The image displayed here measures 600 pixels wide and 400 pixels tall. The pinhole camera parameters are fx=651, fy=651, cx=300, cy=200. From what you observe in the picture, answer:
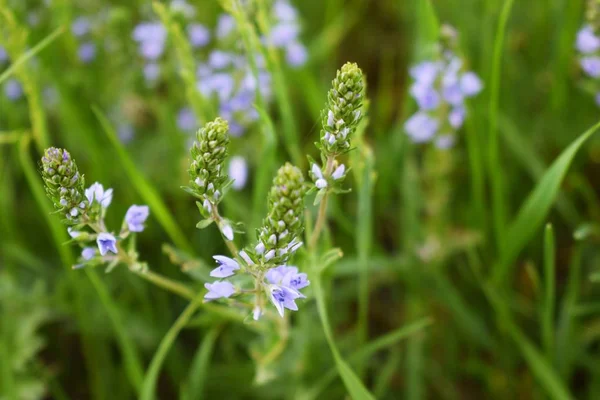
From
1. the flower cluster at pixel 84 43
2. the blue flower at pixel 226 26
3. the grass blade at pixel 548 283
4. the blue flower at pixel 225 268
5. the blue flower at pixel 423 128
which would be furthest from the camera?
the flower cluster at pixel 84 43

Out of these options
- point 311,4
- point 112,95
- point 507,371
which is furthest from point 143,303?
point 311,4

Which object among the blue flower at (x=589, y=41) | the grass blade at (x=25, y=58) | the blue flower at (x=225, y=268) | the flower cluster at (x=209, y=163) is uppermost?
the grass blade at (x=25, y=58)

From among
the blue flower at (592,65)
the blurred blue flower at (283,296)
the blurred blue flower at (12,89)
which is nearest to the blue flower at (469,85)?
the blue flower at (592,65)

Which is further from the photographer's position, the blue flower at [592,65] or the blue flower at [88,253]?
the blue flower at [592,65]

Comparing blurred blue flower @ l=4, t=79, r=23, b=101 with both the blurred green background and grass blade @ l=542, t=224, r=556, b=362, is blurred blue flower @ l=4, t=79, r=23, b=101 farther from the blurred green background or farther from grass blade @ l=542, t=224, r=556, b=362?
grass blade @ l=542, t=224, r=556, b=362

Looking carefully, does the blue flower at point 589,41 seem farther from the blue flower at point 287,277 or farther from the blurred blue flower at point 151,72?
the blurred blue flower at point 151,72

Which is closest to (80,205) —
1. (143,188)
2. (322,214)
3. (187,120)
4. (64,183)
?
(64,183)

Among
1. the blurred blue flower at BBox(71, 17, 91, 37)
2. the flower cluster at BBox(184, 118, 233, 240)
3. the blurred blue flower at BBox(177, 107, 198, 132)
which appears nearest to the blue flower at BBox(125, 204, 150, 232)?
the flower cluster at BBox(184, 118, 233, 240)

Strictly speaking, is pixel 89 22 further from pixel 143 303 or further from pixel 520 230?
pixel 520 230
